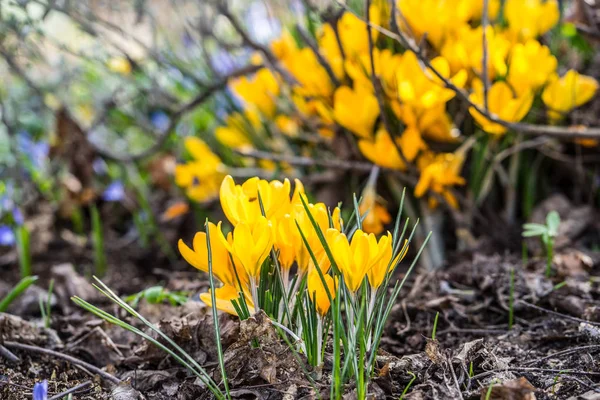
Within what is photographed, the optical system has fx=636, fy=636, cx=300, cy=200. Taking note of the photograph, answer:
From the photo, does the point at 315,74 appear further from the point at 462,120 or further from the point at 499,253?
the point at 499,253

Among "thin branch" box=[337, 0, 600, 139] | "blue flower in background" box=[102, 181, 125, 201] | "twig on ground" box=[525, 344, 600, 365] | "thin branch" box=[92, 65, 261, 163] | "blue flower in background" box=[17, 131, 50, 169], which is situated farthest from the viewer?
"blue flower in background" box=[17, 131, 50, 169]

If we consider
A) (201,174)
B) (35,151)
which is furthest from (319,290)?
(35,151)

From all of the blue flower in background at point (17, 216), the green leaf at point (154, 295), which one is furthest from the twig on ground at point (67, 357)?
the blue flower in background at point (17, 216)

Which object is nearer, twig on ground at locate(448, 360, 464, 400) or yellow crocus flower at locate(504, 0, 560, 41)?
twig on ground at locate(448, 360, 464, 400)

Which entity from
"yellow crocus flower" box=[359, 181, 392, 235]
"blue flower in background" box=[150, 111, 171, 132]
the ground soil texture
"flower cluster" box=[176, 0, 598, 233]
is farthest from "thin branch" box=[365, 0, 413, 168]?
"blue flower in background" box=[150, 111, 171, 132]

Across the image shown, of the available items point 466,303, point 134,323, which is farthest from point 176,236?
point 466,303

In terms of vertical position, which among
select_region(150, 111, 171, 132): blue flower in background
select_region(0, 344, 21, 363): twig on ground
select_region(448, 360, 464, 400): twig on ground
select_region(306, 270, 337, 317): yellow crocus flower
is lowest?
select_region(0, 344, 21, 363): twig on ground

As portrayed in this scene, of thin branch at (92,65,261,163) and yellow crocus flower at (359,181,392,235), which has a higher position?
thin branch at (92,65,261,163)

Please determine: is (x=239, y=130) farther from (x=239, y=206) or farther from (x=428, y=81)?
(x=239, y=206)

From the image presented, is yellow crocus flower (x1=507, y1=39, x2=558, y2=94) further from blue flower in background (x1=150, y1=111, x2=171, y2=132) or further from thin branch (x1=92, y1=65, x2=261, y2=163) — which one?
blue flower in background (x1=150, y1=111, x2=171, y2=132)
